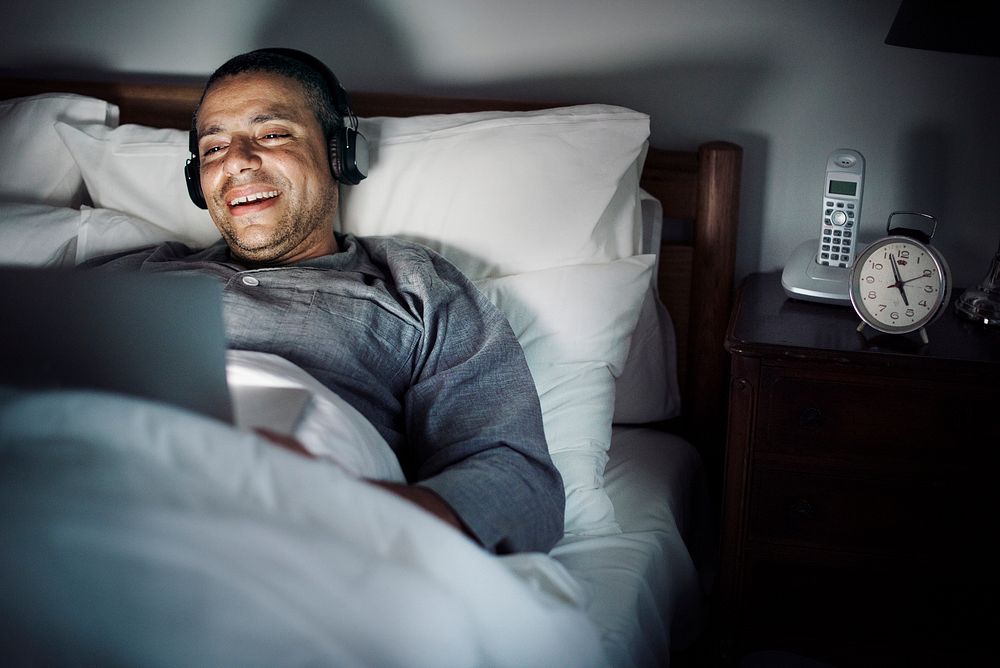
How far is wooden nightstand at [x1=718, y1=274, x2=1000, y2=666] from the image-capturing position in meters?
1.15

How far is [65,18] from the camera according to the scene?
1788mm

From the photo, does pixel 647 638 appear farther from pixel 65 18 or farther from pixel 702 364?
pixel 65 18

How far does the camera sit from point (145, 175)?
1518 millimetres

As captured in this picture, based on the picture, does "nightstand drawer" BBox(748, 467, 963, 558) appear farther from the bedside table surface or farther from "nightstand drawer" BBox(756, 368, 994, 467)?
the bedside table surface

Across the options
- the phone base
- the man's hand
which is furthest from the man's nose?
the phone base

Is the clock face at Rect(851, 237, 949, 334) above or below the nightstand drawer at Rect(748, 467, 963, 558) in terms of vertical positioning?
above

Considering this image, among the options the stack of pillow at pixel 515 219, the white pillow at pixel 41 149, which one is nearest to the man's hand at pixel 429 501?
the stack of pillow at pixel 515 219

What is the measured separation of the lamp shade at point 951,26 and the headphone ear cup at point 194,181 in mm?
1090

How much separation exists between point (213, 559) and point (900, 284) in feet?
3.25

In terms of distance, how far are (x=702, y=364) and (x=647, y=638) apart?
58 cm

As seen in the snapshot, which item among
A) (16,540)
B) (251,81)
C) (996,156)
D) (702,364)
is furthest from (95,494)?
(996,156)

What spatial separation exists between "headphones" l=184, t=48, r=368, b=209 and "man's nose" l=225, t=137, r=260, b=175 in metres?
0.10

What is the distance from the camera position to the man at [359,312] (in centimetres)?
99

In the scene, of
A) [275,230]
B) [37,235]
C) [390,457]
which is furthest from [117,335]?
[37,235]
